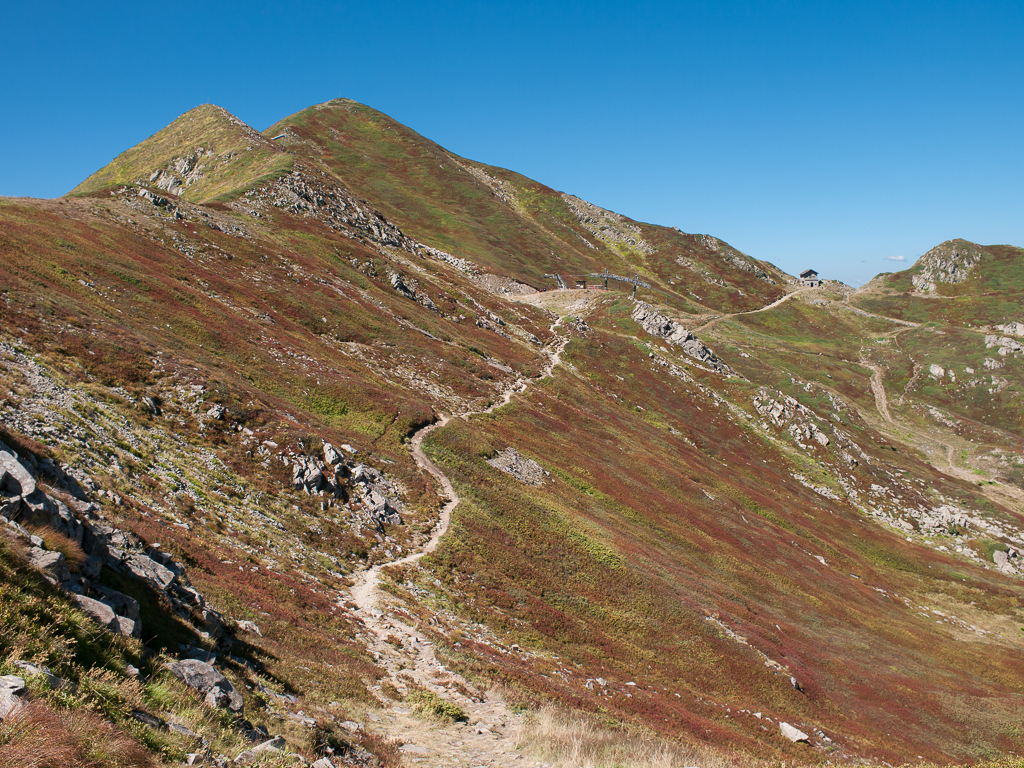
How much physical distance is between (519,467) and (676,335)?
287 ft

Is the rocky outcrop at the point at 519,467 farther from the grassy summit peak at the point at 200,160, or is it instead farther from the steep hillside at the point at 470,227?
the steep hillside at the point at 470,227

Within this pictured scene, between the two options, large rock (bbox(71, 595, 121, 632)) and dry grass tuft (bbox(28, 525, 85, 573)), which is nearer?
large rock (bbox(71, 595, 121, 632))

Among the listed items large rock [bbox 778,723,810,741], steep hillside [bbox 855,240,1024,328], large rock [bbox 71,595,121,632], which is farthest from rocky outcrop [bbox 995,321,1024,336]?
large rock [bbox 71,595,121,632]

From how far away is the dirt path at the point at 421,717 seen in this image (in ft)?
48.7

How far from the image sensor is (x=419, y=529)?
3362 cm

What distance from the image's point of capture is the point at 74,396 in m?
26.6

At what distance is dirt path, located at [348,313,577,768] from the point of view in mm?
14852

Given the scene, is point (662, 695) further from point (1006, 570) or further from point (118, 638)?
point (1006, 570)

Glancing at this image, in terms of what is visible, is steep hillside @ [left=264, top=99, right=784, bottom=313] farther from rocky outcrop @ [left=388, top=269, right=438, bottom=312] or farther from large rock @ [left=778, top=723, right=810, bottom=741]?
large rock @ [left=778, top=723, right=810, bottom=741]

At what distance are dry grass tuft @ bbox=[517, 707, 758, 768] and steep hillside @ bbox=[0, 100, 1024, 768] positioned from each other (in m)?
0.20

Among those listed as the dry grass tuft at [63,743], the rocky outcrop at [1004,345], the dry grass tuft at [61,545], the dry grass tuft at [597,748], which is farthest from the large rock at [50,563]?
the rocky outcrop at [1004,345]

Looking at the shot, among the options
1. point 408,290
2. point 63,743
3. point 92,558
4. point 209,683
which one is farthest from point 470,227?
point 63,743

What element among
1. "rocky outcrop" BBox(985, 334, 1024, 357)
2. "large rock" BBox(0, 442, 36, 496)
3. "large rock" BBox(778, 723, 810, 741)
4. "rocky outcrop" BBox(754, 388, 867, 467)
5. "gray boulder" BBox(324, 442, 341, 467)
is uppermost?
"rocky outcrop" BBox(985, 334, 1024, 357)

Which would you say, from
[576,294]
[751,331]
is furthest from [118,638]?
[751,331]
